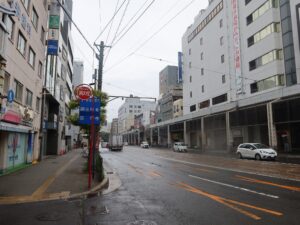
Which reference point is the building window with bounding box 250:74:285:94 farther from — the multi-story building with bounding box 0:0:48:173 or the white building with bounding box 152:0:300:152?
the multi-story building with bounding box 0:0:48:173

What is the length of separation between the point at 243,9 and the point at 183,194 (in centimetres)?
4059

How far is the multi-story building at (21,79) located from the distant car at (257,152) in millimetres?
20347

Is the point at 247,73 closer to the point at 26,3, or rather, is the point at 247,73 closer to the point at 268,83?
the point at 268,83

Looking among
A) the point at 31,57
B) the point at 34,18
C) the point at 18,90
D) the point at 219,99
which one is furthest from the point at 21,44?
the point at 219,99

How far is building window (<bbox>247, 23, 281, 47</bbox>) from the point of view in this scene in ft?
121

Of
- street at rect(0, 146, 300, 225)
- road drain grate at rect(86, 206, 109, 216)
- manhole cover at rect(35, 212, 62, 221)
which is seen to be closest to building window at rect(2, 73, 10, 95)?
street at rect(0, 146, 300, 225)

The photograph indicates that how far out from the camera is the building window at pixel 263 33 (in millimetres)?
36781

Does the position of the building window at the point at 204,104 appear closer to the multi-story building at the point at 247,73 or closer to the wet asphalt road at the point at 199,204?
the multi-story building at the point at 247,73

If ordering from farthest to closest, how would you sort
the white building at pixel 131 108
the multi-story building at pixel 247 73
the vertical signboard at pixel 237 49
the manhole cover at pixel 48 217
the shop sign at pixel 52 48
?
the white building at pixel 131 108
the vertical signboard at pixel 237 49
the multi-story building at pixel 247 73
the shop sign at pixel 52 48
the manhole cover at pixel 48 217

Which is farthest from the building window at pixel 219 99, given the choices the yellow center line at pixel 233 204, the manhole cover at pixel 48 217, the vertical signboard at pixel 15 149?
the manhole cover at pixel 48 217

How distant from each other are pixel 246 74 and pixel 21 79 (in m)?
32.6

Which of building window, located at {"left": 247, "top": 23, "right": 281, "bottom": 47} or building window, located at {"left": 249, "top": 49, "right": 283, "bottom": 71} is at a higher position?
building window, located at {"left": 247, "top": 23, "right": 281, "bottom": 47}

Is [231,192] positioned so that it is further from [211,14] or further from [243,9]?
[211,14]

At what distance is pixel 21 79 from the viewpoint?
1908cm
